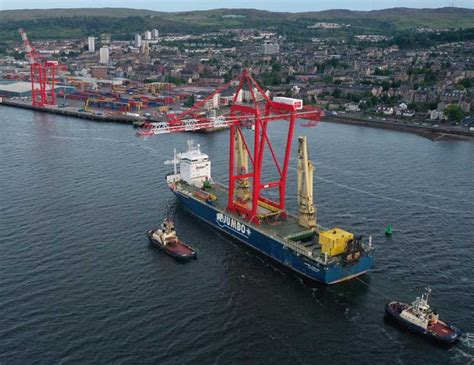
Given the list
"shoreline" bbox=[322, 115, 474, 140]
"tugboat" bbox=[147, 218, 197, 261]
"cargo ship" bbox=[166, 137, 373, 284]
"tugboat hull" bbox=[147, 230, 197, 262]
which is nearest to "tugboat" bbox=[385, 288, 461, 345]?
"cargo ship" bbox=[166, 137, 373, 284]

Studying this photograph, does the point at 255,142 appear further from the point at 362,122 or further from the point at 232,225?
the point at 362,122

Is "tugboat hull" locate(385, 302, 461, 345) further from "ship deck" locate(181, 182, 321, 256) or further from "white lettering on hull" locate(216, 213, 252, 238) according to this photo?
"white lettering on hull" locate(216, 213, 252, 238)

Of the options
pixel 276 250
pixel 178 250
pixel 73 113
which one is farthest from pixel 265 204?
pixel 73 113

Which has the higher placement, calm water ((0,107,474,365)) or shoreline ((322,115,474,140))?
shoreline ((322,115,474,140))

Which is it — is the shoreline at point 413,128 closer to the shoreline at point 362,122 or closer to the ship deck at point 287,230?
the shoreline at point 362,122

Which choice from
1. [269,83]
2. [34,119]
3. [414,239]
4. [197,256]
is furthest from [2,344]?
[269,83]

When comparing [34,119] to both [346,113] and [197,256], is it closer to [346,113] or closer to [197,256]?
[346,113]
